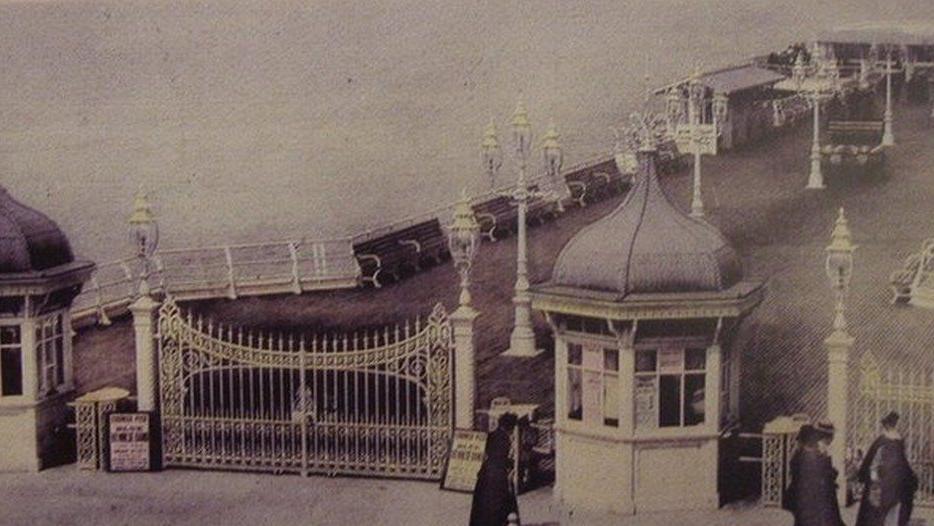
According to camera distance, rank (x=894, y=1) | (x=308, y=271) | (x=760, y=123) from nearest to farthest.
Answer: (x=894, y=1), (x=760, y=123), (x=308, y=271)

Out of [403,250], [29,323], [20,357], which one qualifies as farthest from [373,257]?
[20,357]

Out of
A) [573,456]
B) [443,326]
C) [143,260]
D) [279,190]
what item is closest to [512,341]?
[443,326]

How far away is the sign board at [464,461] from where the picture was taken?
31.1ft

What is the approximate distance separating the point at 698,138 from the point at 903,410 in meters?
2.08

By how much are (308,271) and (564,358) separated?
211 cm

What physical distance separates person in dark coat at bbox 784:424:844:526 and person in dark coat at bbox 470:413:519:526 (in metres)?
1.55

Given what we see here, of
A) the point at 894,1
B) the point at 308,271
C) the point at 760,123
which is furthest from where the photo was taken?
the point at 308,271

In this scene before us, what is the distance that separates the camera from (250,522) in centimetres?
938

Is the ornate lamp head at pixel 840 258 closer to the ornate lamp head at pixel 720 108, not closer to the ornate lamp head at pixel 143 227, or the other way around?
the ornate lamp head at pixel 720 108

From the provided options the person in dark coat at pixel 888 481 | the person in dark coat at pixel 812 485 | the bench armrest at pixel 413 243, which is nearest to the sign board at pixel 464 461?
the bench armrest at pixel 413 243

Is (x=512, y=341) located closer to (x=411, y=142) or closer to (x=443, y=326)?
(x=443, y=326)

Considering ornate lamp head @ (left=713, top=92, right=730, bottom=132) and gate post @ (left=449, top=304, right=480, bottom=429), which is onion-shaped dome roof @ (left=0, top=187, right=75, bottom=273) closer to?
gate post @ (left=449, top=304, right=480, bottom=429)

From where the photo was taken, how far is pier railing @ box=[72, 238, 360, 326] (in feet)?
33.9

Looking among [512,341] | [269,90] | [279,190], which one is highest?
[269,90]
